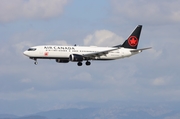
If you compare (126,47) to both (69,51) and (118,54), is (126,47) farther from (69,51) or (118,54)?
(69,51)

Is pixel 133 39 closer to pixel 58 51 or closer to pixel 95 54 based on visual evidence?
pixel 95 54

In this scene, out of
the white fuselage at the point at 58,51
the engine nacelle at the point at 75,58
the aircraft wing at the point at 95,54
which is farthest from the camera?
the aircraft wing at the point at 95,54

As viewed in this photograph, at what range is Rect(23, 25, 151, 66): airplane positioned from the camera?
465 ft

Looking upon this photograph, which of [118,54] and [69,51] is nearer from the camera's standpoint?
[69,51]

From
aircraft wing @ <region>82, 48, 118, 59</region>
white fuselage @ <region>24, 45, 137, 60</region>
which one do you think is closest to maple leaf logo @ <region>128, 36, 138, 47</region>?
white fuselage @ <region>24, 45, 137, 60</region>

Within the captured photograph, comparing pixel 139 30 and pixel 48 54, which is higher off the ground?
pixel 139 30

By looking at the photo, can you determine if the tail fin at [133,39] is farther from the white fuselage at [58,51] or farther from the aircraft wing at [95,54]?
the aircraft wing at [95,54]

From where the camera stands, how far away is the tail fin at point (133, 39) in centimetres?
15975

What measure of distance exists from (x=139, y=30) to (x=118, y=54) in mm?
14513

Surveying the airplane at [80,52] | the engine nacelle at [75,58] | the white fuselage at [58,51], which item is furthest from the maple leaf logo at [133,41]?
the engine nacelle at [75,58]

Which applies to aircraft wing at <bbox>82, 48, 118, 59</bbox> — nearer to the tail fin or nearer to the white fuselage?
the white fuselage

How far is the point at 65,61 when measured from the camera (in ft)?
486

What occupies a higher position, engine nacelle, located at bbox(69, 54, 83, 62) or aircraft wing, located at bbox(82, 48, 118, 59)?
aircraft wing, located at bbox(82, 48, 118, 59)

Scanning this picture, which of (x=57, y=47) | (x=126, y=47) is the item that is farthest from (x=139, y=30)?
(x=57, y=47)
